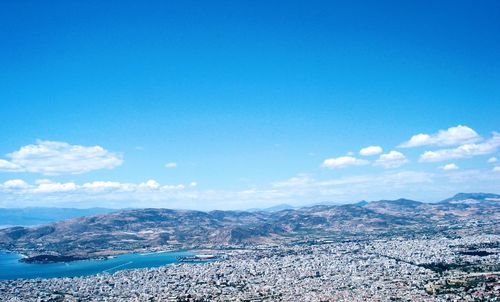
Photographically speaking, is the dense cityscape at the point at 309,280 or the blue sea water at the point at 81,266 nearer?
the dense cityscape at the point at 309,280

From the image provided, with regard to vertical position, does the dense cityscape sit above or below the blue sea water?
above

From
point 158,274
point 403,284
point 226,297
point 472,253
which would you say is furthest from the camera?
point 472,253

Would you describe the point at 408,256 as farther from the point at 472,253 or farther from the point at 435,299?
the point at 435,299

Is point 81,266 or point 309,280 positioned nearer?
point 309,280

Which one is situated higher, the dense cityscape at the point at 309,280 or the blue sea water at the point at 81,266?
the dense cityscape at the point at 309,280

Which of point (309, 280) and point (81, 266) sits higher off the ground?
point (309, 280)

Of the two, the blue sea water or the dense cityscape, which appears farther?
the blue sea water

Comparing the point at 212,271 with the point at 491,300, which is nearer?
the point at 491,300

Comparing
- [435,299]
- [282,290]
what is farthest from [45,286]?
[435,299]
